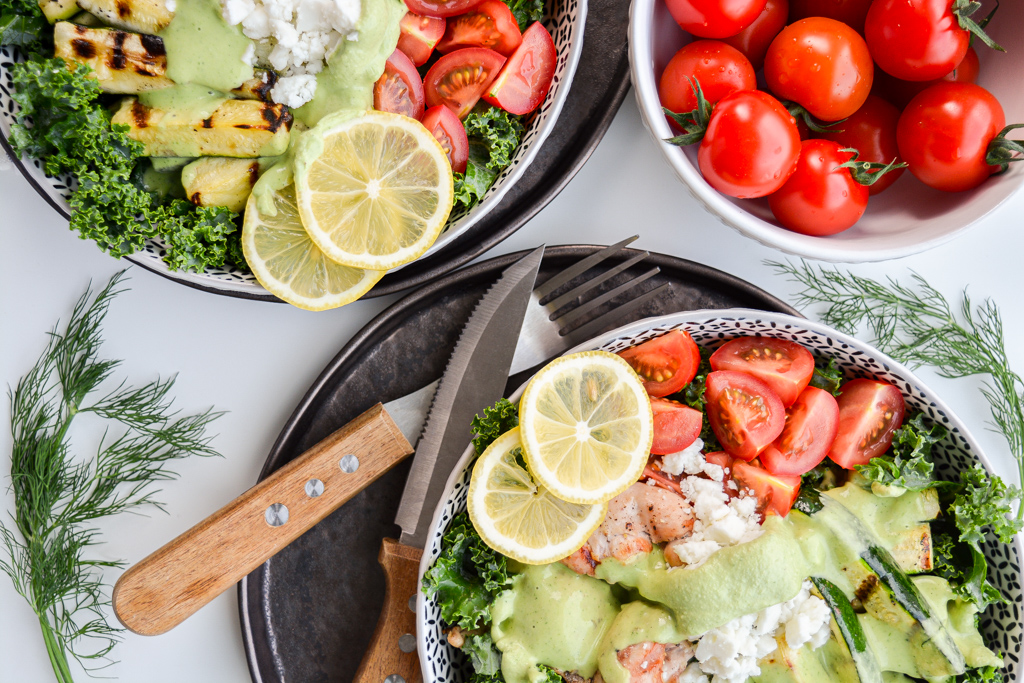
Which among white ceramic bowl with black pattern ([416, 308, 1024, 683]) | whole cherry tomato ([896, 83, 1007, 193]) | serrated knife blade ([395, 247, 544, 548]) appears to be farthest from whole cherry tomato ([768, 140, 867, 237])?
serrated knife blade ([395, 247, 544, 548])

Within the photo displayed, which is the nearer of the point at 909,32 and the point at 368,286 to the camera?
the point at 909,32

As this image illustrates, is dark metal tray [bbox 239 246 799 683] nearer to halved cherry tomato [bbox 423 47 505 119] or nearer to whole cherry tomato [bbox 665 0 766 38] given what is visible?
halved cherry tomato [bbox 423 47 505 119]

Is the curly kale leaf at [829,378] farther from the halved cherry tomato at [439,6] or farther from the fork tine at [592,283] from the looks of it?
the halved cherry tomato at [439,6]

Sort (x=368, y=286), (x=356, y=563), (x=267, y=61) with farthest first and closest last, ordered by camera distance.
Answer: (x=356, y=563) → (x=368, y=286) → (x=267, y=61)

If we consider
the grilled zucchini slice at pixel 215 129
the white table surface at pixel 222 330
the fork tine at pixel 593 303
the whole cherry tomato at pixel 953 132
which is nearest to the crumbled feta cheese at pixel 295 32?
the grilled zucchini slice at pixel 215 129

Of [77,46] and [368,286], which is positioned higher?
[77,46]

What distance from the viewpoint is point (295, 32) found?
156 cm

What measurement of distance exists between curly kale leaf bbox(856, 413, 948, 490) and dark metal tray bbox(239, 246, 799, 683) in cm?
43

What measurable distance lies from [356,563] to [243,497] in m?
0.38

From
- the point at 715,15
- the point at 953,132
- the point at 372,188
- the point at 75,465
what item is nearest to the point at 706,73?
the point at 715,15

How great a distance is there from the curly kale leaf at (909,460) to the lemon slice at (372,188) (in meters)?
1.28

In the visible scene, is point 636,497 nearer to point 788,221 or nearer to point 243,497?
point 788,221

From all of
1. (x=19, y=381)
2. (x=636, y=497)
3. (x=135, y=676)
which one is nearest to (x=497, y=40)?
(x=636, y=497)

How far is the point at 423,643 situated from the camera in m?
1.77
